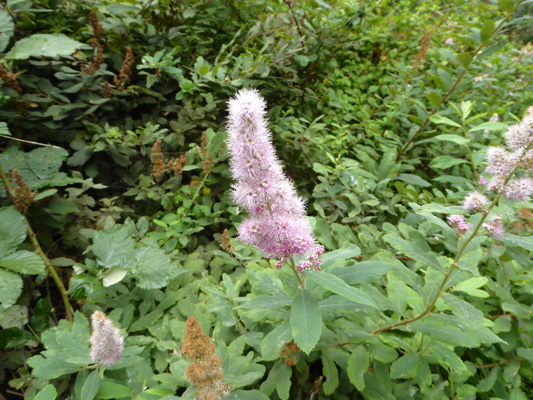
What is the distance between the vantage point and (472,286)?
114 cm

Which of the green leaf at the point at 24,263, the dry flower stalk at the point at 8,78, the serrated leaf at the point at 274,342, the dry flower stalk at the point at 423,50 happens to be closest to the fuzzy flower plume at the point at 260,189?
the serrated leaf at the point at 274,342

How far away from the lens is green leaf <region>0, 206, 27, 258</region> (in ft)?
4.44

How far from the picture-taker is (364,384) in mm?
1088

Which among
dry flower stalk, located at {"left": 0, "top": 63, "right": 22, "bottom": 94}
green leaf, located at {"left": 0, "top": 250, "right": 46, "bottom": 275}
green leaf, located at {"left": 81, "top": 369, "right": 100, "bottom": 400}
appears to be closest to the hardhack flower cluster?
green leaf, located at {"left": 81, "top": 369, "right": 100, "bottom": 400}

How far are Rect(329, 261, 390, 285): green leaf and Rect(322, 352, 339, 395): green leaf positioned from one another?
0.38 meters

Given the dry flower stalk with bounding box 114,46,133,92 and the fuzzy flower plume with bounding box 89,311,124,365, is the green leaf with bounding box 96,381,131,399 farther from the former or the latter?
the dry flower stalk with bounding box 114,46,133,92

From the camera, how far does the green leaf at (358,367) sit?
1.05m

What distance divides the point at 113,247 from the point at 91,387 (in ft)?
2.23

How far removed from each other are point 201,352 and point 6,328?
1184 millimetres

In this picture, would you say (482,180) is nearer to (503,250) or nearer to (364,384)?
(503,250)

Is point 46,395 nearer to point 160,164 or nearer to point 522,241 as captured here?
point 160,164

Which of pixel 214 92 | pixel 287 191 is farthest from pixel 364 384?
pixel 214 92

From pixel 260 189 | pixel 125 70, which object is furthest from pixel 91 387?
pixel 125 70

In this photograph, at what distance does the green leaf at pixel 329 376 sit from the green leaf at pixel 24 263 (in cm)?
131
